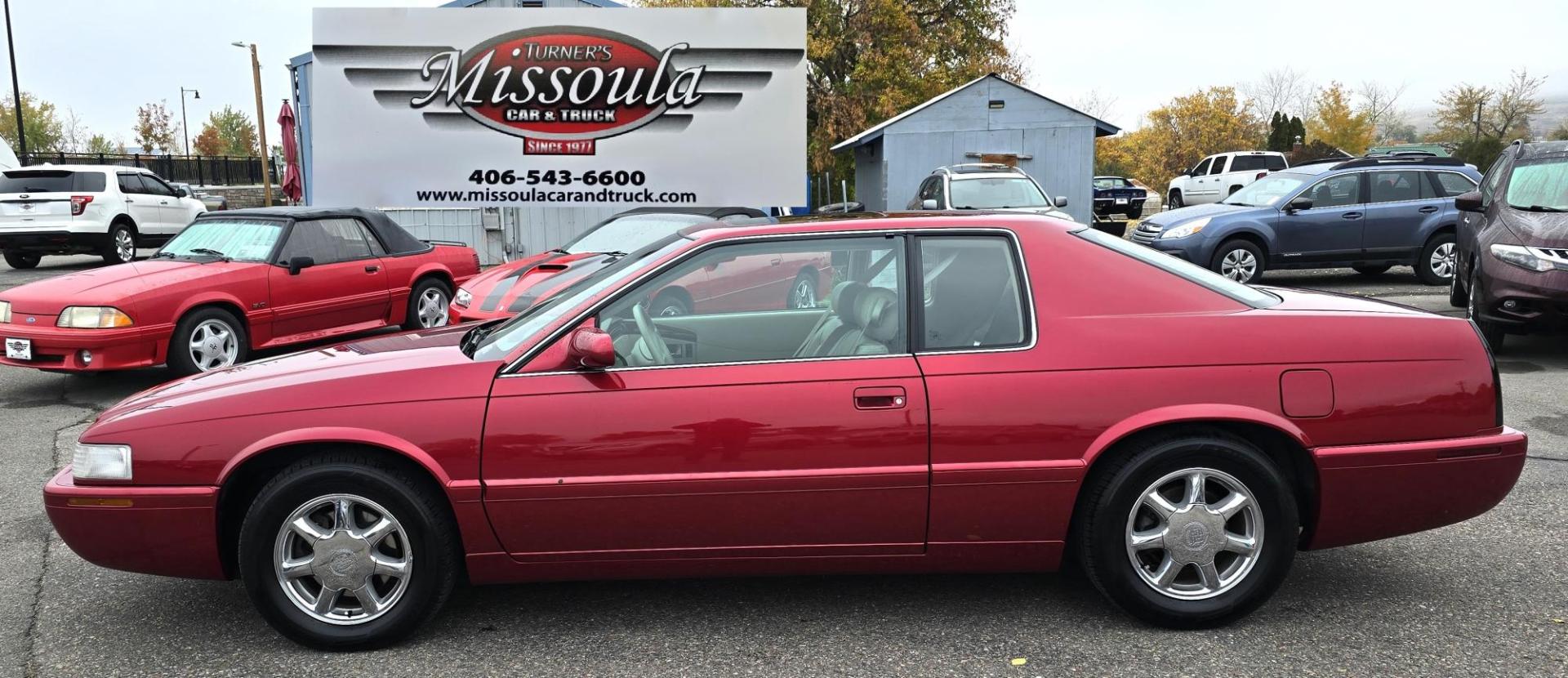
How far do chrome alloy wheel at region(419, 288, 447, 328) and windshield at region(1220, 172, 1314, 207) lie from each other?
9.44 metres

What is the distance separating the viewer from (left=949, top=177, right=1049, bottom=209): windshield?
553 inches

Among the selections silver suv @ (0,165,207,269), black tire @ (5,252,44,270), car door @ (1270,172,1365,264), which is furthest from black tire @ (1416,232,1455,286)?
black tire @ (5,252,44,270)

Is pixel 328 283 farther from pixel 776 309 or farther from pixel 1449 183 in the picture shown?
pixel 1449 183

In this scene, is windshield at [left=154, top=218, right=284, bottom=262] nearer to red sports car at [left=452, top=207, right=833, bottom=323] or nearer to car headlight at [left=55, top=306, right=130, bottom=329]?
car headlight at [left=55, top=306, right=130, bottom=329]

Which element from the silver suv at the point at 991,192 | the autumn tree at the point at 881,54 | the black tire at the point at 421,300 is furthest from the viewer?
the autumn tree at the point at 881,54

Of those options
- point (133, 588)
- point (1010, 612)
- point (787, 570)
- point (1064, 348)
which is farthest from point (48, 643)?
point (1064, 348)

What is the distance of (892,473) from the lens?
3.25 meters

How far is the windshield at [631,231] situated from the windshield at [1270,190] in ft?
23.4

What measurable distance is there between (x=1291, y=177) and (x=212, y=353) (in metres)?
12.1

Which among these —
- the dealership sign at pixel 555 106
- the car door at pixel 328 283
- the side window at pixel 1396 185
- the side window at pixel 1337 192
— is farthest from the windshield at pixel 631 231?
the side window at pixel 1396 185

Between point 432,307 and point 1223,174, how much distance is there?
22.3 m

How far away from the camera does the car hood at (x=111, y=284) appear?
23.7ft

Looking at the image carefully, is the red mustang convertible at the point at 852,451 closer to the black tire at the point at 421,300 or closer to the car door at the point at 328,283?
the car door at the point at 328,283

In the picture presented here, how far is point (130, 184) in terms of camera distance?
1720cm
